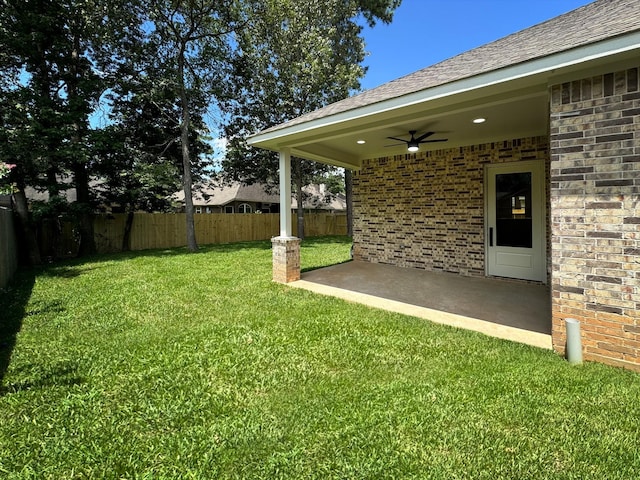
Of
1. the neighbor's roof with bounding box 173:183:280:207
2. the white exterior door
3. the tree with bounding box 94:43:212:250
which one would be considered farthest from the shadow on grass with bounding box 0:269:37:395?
the neighbor's roof with bounding box 173:183:280:207

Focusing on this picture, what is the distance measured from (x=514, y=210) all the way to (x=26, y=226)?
1292 cm

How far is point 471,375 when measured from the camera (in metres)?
2.71

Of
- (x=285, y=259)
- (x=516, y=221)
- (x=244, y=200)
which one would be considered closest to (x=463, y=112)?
(x=516, y=221)

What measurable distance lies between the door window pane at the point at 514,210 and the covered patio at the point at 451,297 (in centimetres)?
85

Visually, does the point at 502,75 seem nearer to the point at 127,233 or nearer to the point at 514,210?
the point at 514,210

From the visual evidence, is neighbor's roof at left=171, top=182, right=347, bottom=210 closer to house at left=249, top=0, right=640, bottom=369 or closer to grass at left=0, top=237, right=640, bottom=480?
house at left=249, top=0, right=640, bottom=369

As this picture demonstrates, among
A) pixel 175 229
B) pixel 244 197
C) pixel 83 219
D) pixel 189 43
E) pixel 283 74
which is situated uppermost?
pixel 189 43

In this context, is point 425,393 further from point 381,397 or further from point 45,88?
point 45,88

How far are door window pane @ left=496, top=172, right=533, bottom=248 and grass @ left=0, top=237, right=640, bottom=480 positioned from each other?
3.55 metres

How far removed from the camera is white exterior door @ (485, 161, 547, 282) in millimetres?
5930

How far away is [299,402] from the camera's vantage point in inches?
93.3

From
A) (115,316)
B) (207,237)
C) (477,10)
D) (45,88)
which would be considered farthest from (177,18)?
(115,316)

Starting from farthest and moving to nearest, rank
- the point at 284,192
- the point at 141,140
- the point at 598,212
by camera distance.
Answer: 1. the point at 141,140
2. the point at 284,192
3. the point at 598,212

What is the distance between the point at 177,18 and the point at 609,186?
14.7 m
